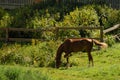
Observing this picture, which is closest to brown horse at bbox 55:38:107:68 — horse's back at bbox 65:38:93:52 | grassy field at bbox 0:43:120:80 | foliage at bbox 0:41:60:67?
horse's back at bbox 65:38:93:52

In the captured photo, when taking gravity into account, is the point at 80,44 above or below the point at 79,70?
above

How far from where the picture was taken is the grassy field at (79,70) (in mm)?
11336

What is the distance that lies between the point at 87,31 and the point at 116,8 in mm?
6808

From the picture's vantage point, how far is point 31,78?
36.3ft

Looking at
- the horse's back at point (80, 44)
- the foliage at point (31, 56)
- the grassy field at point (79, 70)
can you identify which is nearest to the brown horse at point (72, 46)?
the horse's back at point (80, 44)

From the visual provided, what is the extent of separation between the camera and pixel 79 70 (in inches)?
665

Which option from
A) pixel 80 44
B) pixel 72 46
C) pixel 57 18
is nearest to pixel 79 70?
pixel 72 46

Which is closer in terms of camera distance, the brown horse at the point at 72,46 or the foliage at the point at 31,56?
the brown horse at the point at 72,46

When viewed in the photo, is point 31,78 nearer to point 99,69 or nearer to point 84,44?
point 99,69

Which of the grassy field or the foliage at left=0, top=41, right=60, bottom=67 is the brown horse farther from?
the foliage at left=0, top=41, right=60, bottom=67

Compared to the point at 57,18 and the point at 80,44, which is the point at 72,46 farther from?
the point at 57,18

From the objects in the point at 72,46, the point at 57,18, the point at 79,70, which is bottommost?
the point at 79,70

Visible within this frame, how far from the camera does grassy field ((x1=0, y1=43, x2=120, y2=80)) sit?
37.2 feet

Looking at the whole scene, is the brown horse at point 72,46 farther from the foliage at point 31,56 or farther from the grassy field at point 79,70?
the foliage at point 31,56
